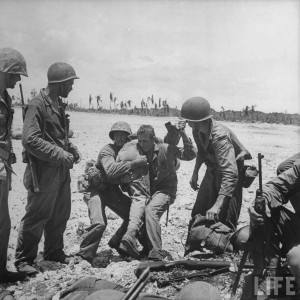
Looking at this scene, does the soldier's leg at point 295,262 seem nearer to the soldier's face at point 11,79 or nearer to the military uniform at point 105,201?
the military uniform at point 105,201

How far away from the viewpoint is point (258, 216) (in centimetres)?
366

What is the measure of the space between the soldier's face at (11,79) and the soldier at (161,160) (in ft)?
5.95

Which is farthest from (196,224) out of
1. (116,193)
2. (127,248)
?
(116,193)

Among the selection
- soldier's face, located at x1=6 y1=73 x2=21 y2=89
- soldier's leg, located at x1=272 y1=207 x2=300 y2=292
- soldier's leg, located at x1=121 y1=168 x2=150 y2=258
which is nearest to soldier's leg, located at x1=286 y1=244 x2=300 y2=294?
soldier's leg, located at x1=272 y1=207 x2=300 y2=292

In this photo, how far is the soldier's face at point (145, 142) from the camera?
5600 mm

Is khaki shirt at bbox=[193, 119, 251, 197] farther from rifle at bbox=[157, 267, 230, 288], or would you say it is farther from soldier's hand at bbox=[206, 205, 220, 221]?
rifle at bbox=[157, 267, 230, 288]

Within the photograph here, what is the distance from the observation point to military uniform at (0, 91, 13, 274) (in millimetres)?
4430

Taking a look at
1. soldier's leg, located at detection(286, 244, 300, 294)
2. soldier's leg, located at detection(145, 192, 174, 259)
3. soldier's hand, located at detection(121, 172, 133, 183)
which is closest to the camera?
soldier's leg, located at detection(286, 244, 300, 294)

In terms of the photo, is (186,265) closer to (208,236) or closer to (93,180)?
(208,236)

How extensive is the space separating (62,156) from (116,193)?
1.20 metres

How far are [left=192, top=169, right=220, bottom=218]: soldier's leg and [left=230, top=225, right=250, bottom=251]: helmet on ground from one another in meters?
0.91

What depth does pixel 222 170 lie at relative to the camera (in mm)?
4945

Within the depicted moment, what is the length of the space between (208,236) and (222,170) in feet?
2.77

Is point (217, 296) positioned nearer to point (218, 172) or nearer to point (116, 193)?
point (218, 172)
